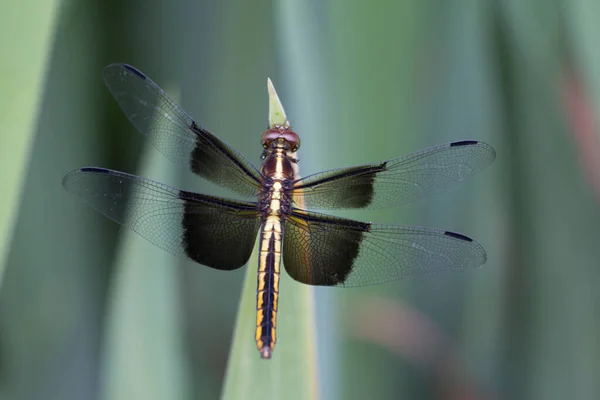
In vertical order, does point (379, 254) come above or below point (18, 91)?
below

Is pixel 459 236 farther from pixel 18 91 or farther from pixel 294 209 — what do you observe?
pixel 18 91

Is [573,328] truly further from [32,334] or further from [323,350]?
[32,334]

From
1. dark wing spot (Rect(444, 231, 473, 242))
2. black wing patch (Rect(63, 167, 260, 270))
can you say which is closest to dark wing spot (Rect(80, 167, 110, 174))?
black wing patch (Rect(63, 167, 260, 270))

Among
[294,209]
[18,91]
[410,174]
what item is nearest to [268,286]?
[294,209]

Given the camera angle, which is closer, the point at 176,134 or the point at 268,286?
the point at 268,286

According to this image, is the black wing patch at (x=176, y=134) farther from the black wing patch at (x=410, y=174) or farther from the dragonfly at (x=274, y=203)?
the black wing patch at (x=410, y=174)

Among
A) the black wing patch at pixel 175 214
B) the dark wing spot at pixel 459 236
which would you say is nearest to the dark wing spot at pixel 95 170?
the black wing patch at pixel 175 214

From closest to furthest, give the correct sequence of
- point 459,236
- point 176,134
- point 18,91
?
point 18,91, point 459,236, point 176,134

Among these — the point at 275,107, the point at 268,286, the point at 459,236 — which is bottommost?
the point at 268,286
